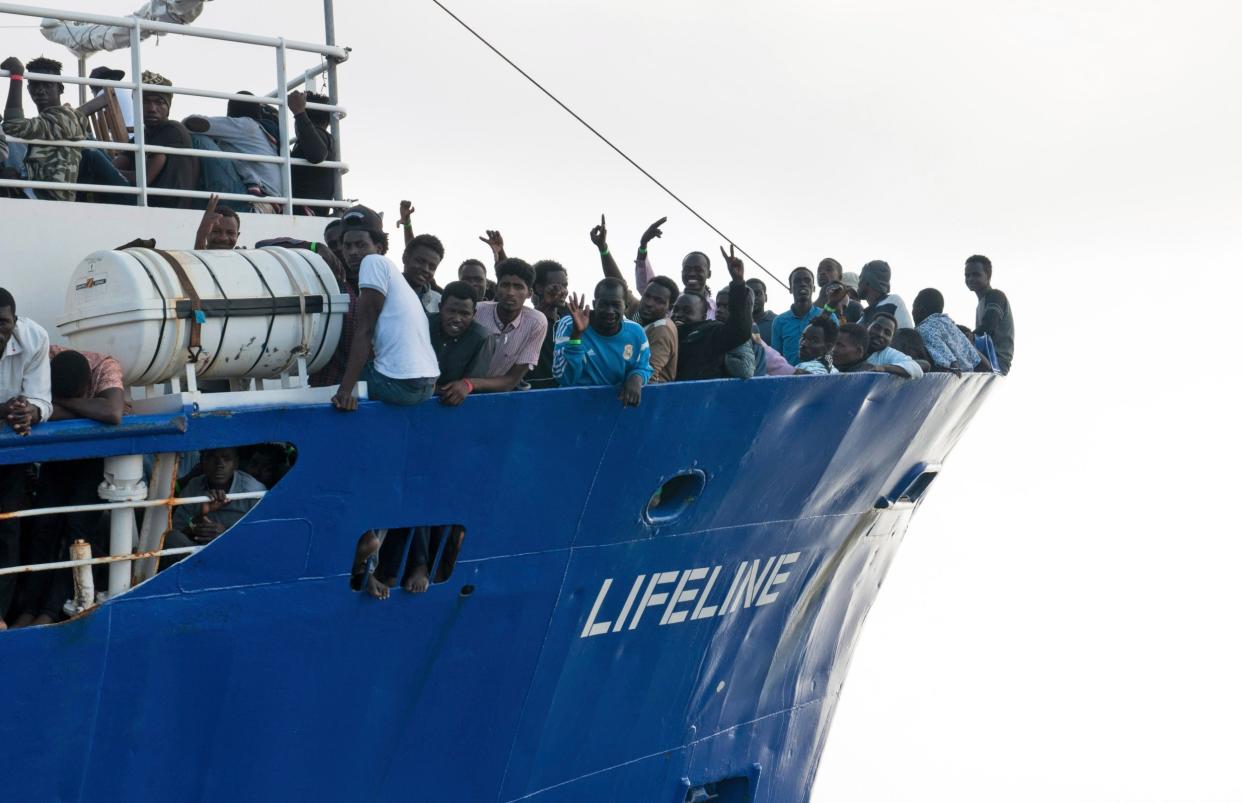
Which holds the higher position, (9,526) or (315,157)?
(315,157)

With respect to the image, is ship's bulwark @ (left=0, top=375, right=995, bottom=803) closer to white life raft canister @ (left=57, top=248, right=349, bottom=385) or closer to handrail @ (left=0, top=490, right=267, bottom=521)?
handrail @ (left=0, top=490, right=267, bottom=521)

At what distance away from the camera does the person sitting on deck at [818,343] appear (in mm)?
10492

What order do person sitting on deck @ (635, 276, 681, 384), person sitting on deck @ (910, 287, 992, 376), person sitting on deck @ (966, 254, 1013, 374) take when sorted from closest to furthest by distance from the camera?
person sitting on deck @ (635, 276, 681, 384) < person sitting on deck @ (910, 287, 992, 376) < person sitting on deck @ (966, 254, 1013, 374)

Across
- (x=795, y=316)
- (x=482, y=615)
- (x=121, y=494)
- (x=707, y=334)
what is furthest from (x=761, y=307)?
(x=121, y=494)

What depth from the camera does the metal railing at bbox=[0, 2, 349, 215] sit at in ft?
28.9

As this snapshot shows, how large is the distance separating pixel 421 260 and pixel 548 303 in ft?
4.10

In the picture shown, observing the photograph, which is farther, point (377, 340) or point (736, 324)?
point (736, 324)

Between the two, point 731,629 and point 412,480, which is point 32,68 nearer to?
point 412,480

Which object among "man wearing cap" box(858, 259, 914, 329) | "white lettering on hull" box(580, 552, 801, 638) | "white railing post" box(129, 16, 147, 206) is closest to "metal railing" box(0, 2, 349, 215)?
"white railing post" box(129, 16, 147, 206)

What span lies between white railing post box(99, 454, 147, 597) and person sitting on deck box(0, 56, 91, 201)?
2499mm

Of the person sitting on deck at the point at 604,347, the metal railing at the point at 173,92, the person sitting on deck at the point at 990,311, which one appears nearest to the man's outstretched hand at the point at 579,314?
the person sitting on deck at the point at 604,347

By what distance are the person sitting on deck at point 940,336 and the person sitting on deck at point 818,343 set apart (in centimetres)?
147

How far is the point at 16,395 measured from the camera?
7047 millimetres

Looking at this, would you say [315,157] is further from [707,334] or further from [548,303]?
[707,334]
